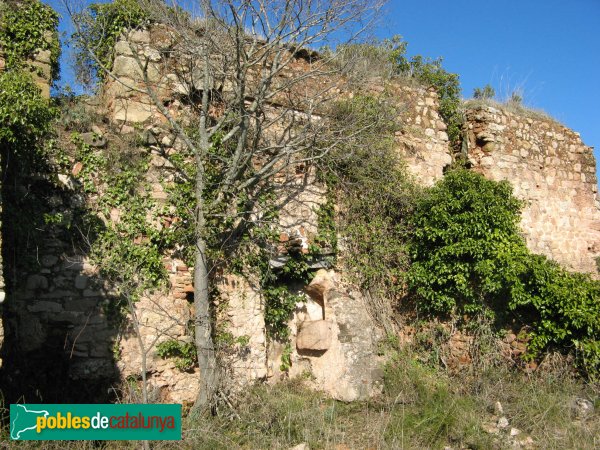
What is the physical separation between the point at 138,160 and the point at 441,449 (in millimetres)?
4384

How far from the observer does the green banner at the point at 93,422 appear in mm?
4410

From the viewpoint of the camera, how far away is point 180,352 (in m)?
5.69

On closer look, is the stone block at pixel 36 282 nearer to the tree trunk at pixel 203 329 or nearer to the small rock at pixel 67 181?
the small rock at pixel 67 181

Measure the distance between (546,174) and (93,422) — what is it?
337 inches

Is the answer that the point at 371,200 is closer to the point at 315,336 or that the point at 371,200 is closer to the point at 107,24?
the point at 315,336

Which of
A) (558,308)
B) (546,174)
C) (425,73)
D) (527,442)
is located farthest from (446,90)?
(527,442)

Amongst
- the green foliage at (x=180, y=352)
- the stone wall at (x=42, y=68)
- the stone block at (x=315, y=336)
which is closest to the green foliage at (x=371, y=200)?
the stone block at (x=315, y=336)

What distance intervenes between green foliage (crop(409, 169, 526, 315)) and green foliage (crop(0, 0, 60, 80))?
520 cm

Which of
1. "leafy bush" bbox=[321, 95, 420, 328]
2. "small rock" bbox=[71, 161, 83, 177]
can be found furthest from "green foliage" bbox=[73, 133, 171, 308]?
"leafy bush" bbox=[321, 95, 420, 328]

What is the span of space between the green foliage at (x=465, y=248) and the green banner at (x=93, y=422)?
12.9ft

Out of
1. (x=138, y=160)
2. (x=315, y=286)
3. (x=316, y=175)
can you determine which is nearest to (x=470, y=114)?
(x=316, y=175)

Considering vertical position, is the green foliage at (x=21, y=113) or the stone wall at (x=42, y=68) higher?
the stone wall at (x=42, y=68)

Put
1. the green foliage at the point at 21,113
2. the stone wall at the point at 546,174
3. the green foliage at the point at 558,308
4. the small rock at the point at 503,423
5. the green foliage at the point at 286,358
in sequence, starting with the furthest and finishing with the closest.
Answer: the stone wall at the point at 546,174 → the green foliage at the point at 286,358 → the green foliage at the point at 558,308 → the small rock at the point at 503,423 → the green foliage at the point at 21,113

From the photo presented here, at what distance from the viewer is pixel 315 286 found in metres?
6.95
